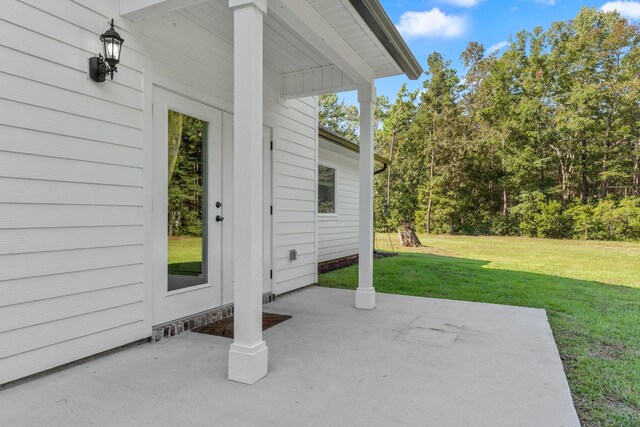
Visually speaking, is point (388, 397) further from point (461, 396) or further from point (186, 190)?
point (186, 190)

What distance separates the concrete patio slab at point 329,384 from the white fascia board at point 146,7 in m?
2.38

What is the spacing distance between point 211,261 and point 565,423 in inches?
110

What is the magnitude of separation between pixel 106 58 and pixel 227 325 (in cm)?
228

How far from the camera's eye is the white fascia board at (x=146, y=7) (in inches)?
99.1

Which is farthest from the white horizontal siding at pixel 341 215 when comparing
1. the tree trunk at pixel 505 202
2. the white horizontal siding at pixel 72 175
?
the tree trunk at pixel 505 202

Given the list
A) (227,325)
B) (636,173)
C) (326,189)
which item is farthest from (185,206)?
(636,173)

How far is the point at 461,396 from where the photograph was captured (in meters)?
2.08

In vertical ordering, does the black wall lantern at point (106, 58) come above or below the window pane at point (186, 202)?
above

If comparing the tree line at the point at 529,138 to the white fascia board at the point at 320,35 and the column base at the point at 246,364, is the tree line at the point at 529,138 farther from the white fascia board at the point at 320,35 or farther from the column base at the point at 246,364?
the column base at the point at 246,364

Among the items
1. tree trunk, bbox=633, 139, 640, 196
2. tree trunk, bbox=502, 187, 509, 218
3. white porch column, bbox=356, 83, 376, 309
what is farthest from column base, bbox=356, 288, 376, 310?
tree trunk, bbox=633, 139, 640, 196

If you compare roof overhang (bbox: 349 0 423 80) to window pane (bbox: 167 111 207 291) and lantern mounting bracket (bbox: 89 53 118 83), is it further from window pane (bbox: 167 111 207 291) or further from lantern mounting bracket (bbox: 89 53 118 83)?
lantern mounting bracket (bbox: 89 53 118 83)

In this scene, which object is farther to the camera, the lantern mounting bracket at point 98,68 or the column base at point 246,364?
the lantern mounting bracket at point 98,68

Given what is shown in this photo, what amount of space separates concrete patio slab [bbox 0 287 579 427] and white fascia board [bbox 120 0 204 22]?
238 centimetres

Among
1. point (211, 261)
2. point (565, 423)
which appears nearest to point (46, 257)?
point (211, 261)
